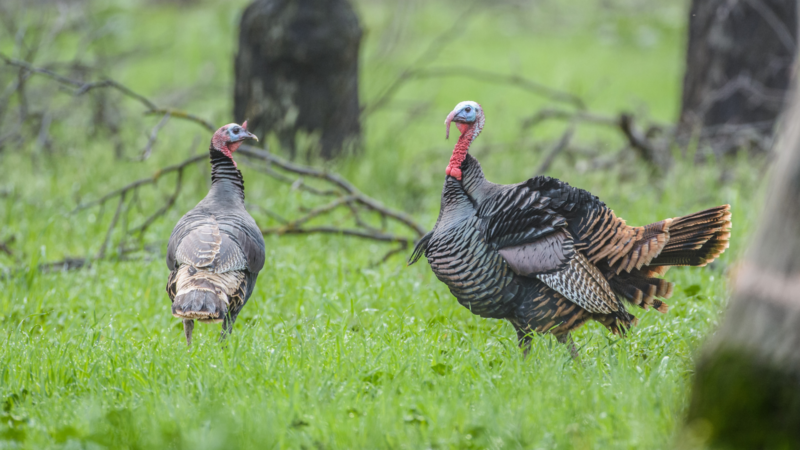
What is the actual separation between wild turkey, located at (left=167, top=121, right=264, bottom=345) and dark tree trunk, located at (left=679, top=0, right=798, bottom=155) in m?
4.70

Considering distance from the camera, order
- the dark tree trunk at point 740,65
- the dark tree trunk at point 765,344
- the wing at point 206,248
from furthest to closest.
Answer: the dark tree trunk at point 740,65 → the wing at point 206,248 → the dark tree trunk at point 765,344

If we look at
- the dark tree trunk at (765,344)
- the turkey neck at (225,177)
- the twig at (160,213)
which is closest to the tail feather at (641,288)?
the dark tree trunk at (765,344)

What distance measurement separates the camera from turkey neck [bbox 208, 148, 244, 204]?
391cm

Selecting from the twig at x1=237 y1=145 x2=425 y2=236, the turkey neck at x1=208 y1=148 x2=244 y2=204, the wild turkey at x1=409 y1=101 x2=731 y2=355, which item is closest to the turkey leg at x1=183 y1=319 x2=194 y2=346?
the turkey neck at x1=208 y1=148 x2=244 y2=204

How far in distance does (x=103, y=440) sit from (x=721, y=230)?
2551 mm

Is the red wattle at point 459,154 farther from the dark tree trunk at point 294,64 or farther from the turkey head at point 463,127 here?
the dark tree trunk at point 294,64

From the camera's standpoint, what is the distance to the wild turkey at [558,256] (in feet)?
10.5

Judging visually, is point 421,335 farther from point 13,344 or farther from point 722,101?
point 722,101

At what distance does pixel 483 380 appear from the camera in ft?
9.33

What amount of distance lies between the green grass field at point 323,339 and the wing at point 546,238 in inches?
10.5

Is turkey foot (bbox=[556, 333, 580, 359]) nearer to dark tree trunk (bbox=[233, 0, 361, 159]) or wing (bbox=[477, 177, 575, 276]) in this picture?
wing (bbox=[477, 177, 575, 276])

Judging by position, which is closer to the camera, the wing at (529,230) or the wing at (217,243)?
Answer: the wing at (529,230)

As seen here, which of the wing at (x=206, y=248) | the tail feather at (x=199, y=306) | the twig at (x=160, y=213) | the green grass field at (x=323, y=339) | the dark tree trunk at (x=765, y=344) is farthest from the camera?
the twig at (x=160, y=213)

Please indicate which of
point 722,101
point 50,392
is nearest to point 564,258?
point 50,392
